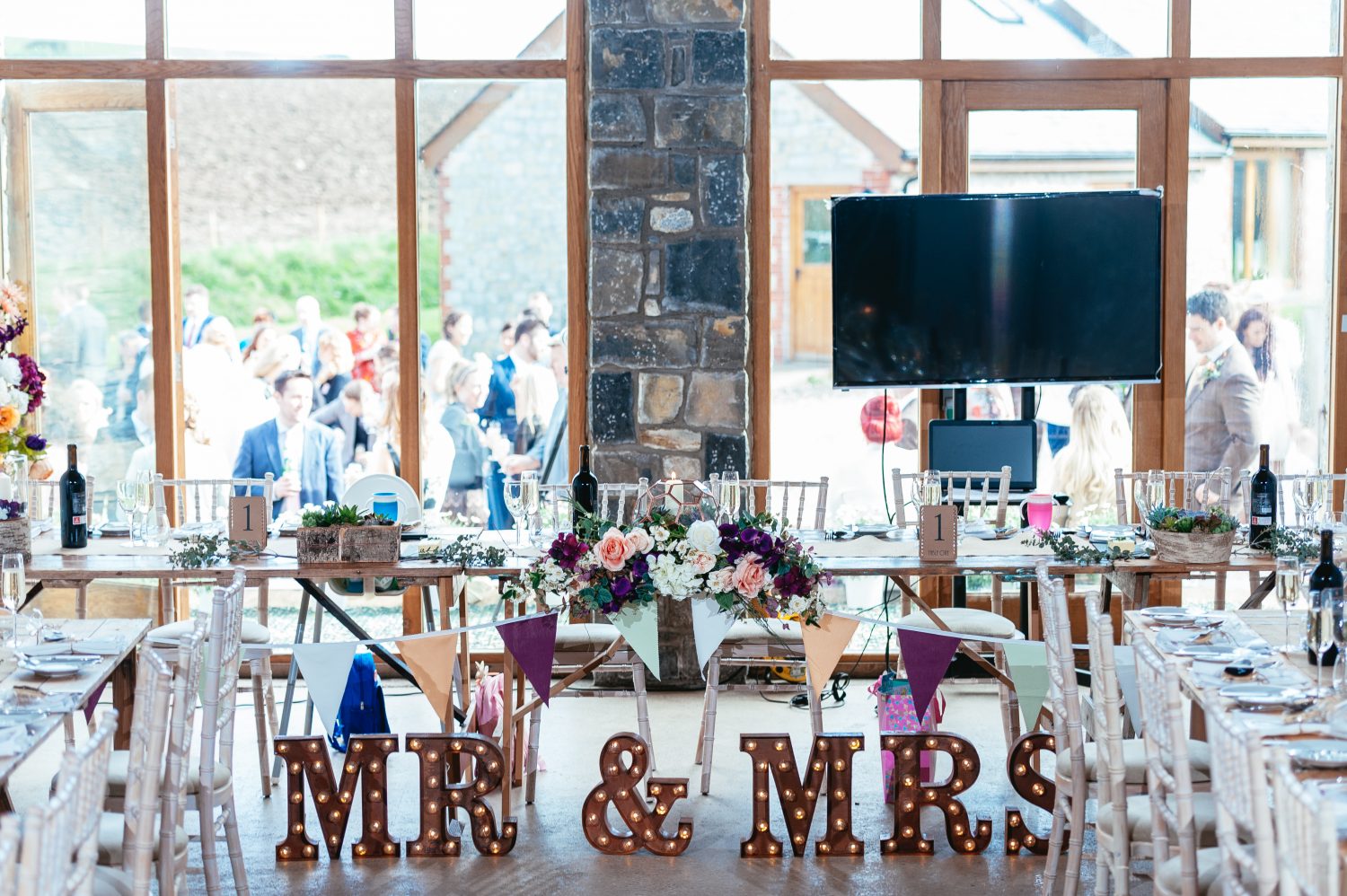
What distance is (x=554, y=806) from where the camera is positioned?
446 cm

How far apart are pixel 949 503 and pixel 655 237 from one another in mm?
1733

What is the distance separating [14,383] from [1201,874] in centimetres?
342

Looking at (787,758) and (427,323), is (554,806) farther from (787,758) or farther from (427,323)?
(427,323)

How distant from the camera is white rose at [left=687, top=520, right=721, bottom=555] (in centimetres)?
388

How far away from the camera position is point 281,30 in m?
5.82

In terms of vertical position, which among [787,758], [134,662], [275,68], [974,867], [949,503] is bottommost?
[974,867]

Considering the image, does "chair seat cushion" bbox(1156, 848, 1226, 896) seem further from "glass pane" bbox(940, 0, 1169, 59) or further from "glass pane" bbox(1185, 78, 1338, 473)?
"glass pane" bbox(940, 0, 1169, 59)

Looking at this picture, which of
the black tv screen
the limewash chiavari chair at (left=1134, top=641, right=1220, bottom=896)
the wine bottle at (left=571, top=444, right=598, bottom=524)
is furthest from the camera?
the black tv screen

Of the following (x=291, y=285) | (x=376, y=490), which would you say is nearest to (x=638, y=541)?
(x=376, y=490)

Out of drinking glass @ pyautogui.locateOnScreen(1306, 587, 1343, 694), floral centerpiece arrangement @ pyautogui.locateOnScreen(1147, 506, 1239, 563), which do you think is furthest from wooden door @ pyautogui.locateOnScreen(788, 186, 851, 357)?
drinking glass @ pyautogui.locateOnScreen(1306, 587, 1343, 694)

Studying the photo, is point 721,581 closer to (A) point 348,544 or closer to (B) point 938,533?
(B) point 938,533

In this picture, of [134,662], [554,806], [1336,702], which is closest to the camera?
[1336,702]

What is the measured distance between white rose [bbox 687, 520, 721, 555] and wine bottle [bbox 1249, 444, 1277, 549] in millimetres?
1864

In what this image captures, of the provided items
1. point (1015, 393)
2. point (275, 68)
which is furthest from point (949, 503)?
point (275, 68)
